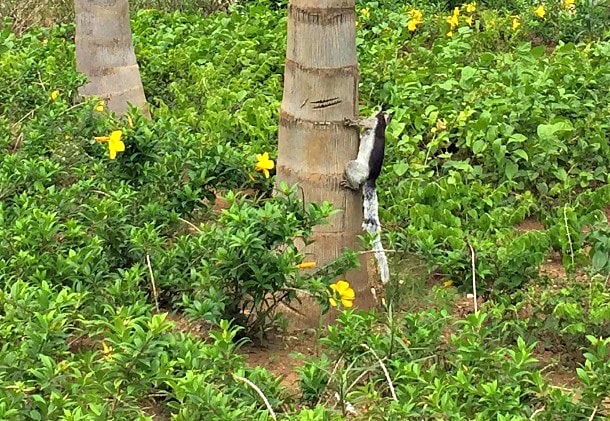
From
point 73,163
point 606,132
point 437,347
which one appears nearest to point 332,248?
point 437,347

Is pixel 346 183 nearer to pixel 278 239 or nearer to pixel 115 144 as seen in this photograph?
pixel 278 239

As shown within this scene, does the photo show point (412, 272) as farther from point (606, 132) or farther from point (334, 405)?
point (606, 132)

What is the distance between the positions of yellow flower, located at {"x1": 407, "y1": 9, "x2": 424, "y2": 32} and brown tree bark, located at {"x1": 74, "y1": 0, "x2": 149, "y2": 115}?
89.0 inches

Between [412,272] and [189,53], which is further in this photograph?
[189,53]

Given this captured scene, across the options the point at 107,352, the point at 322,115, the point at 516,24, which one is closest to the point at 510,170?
the point at 322,115

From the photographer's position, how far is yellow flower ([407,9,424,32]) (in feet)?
23.4

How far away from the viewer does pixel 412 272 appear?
4043 mm

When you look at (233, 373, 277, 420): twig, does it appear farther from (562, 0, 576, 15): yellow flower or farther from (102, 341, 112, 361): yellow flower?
(562, 0, 576, 15): yellow flower

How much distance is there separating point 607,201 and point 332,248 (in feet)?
4.92

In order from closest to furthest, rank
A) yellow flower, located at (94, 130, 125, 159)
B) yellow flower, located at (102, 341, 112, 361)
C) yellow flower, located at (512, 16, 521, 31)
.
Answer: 1. yellow flower, located at (102, 341, 112, 361)
2. yellow flower, located at (94, 130, 125, 159)
3. yellow flower, located at (512, 16, 521, 31)

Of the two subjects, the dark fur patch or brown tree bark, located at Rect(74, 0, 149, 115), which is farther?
brown tree bark, located at Rect(74, 0, 149, 115)

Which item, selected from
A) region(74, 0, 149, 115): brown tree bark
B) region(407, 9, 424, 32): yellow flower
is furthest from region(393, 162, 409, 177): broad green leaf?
region(407, 9, 424, 32): yellow flower

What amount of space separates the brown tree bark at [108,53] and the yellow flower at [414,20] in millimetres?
2259

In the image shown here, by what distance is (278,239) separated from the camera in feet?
10.7
